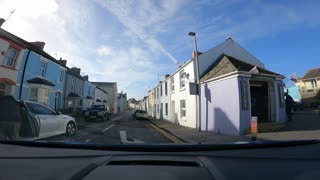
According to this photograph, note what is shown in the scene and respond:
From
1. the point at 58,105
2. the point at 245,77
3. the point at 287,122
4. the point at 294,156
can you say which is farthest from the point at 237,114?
the point at 58,105

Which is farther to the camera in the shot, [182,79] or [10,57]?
[182,79]

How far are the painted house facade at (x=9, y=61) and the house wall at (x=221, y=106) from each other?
13864mm

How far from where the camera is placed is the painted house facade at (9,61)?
2167 cm

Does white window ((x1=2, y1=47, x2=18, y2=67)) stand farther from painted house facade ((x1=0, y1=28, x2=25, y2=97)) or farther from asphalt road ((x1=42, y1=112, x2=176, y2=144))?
asphalt road ((x1=42, y1=112, x2=176, y2=144))

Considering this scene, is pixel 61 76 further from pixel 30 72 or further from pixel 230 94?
pixel 230 94

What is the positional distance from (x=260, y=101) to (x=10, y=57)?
17.8 meters

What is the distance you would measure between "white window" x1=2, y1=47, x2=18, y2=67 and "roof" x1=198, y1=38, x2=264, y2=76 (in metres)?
13.9

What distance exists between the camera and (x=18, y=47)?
929 inches

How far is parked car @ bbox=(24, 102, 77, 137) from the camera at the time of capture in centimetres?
1121

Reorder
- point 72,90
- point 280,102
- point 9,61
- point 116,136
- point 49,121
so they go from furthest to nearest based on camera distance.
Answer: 1. point 72,90
2. point 9,61
3. point 280,102
4. point 116,136
5. point 49,121

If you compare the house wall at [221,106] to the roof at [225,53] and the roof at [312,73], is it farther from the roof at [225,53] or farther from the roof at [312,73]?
the roof at [312,73]

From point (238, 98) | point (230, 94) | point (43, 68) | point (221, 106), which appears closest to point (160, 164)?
point (238, 98)

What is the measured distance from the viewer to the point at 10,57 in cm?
2298

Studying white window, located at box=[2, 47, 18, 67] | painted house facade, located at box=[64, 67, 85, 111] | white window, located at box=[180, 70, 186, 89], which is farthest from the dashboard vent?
painted house facade, located at box=[64, 67, 85, 111]
